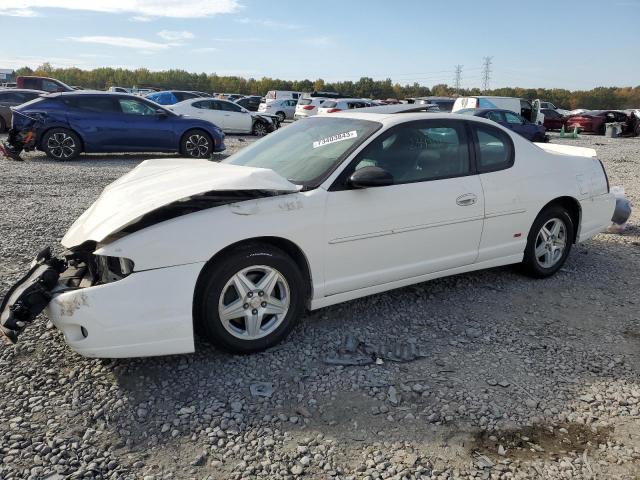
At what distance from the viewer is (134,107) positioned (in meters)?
11.9

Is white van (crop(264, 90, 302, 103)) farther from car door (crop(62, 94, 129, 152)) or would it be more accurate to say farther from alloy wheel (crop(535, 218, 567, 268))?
alloy wheel (crop(535, 218, 567, 268))

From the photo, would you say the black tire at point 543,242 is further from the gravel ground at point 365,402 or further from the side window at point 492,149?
the side window at point 492,149

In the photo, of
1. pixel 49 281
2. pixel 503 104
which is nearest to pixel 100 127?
pixel 49 281

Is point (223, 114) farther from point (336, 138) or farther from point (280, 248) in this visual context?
point (280, 248)

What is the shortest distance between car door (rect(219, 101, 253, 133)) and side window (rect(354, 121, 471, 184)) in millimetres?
15816

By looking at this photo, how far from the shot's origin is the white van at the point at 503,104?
20.5 meters

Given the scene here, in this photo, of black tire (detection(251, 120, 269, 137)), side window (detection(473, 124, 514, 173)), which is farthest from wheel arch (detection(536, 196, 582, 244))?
black tire (detection(251, 120, 269, 137))

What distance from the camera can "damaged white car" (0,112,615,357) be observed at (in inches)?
118

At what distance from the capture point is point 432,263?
410 centimetres

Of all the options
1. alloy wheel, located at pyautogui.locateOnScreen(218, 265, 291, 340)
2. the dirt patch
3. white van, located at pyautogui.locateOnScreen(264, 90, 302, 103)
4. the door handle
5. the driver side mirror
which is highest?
white van, located at pyautogui.locateOnScreen(264, 90, 302, 103)

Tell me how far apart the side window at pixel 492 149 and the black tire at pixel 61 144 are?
977 centimetres

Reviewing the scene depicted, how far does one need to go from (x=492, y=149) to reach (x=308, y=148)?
63.7 inches

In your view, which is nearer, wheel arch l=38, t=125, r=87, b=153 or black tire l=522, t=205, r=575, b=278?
black tire l=522, t=205, r=575, b=278

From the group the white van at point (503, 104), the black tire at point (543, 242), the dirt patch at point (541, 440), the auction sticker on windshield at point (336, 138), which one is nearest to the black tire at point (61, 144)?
the auction sticker on windshield at point (336, 138)
